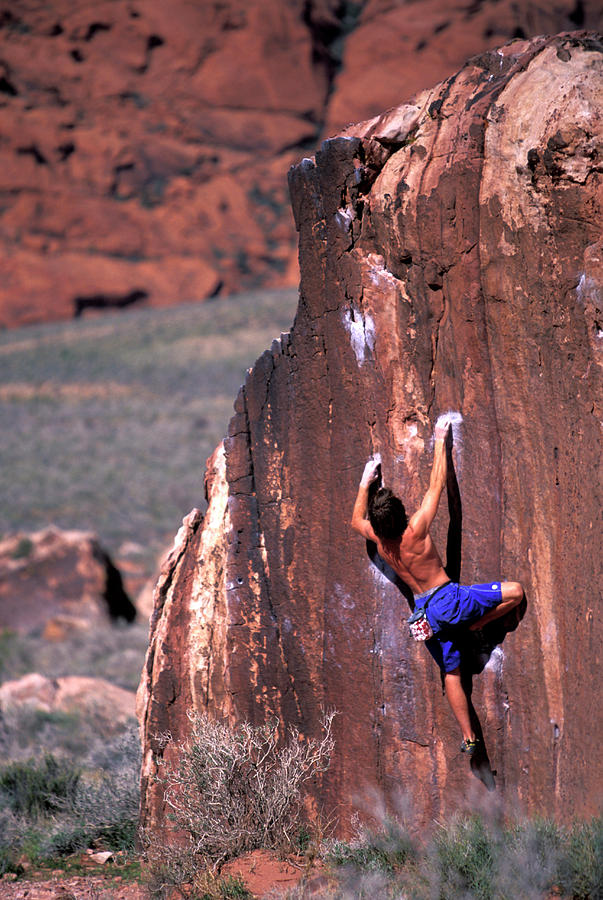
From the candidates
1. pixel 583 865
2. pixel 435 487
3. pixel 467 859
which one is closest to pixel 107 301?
pixel 435 487

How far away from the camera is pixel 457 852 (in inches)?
137

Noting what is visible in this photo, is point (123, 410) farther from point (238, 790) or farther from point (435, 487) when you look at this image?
point (435, 487)

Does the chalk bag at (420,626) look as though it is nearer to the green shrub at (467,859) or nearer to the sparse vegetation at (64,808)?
the green shrub at (467,859)

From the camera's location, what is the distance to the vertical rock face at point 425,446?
3736mm

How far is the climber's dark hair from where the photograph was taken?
3.90m

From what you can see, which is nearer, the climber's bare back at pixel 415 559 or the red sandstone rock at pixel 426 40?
the climber's bare back at pixel 415 559

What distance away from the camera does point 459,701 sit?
3.97 metres

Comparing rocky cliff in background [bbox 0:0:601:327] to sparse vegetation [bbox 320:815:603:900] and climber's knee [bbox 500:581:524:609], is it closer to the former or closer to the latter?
climber's knee [bbox 500:581:524:609]

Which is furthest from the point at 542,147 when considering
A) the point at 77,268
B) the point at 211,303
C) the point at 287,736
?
the point at 77,268

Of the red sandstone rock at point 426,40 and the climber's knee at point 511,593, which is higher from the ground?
the red sandstone rock at point 426,40

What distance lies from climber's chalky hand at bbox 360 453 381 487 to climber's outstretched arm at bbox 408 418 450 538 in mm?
302

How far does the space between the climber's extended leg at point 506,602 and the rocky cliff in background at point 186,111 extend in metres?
44.7

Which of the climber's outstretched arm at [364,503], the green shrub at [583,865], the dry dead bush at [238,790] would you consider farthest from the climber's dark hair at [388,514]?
the green shrub at [583,865]

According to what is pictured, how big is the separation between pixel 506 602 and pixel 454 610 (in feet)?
0.85
